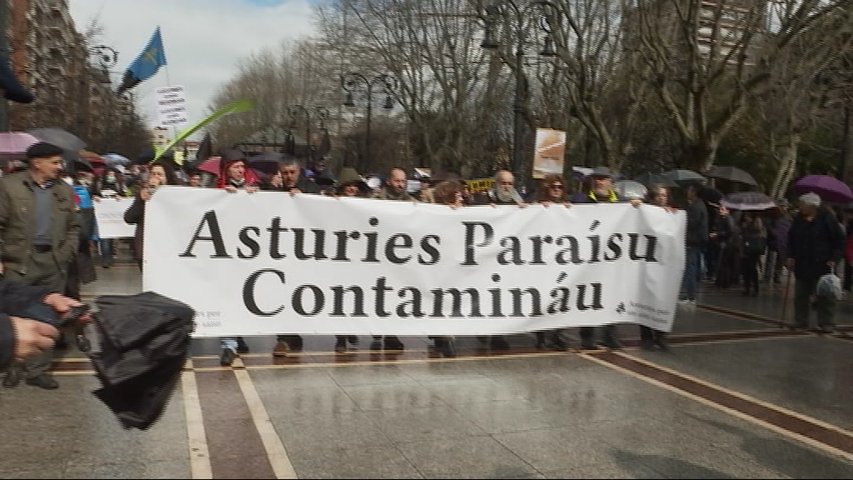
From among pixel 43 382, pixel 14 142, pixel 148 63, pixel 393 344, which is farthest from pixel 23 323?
pixel 148 63

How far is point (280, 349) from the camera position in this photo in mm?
6812

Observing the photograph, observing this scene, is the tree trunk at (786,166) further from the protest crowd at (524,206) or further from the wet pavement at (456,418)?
the wet pavement at (456,418)

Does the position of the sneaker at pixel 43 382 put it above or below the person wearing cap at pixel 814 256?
below

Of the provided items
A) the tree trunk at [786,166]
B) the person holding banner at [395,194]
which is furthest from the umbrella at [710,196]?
the tree trunk at [786,166]

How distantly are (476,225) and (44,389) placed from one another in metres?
3.88

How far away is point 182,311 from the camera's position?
9.87 ft

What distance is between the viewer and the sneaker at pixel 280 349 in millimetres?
6809

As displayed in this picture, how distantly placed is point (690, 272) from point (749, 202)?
6.59 meters

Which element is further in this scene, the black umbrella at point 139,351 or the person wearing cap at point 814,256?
the person wearing cap at point 814,256

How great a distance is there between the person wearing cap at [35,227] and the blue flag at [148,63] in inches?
340

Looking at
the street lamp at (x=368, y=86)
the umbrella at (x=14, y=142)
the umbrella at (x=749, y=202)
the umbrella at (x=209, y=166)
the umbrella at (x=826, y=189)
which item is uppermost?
the street lamp at (x=368, y=86)

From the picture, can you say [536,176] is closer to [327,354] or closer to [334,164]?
[327,354]

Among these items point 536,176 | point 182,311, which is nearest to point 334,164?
point 536,176

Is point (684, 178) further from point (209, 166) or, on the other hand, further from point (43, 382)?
point (43, 382)
